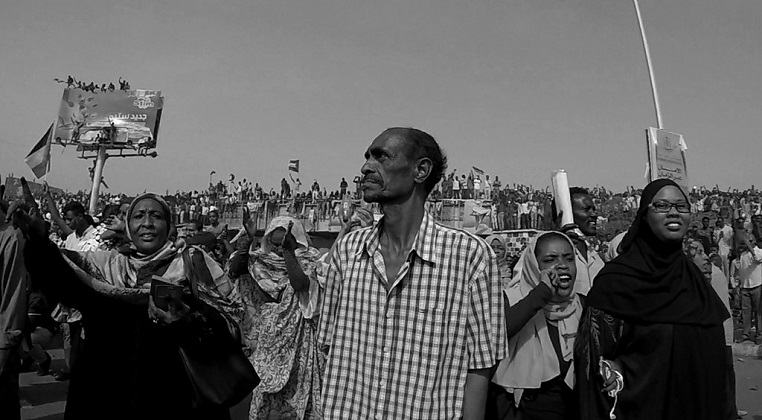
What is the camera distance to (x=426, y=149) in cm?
228

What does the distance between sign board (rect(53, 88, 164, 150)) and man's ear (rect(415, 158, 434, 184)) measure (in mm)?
32719

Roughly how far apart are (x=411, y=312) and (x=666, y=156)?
4.99 m

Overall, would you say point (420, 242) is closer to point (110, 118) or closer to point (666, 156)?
point (666, 156)

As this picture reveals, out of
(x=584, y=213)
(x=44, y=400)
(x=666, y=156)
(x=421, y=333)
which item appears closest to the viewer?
(x=421, y=333)

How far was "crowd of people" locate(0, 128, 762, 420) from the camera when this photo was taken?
214cm

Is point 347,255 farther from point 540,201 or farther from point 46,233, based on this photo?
point 540,201

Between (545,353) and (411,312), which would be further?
(545,353)

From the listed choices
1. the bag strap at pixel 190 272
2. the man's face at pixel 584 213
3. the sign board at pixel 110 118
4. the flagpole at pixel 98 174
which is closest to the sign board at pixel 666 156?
the man's face at pixel 584 213

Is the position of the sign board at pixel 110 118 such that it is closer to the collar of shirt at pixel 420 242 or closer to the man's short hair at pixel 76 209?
the man's short hair at pixel 76 209

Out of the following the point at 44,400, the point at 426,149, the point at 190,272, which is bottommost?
the point at 44,400

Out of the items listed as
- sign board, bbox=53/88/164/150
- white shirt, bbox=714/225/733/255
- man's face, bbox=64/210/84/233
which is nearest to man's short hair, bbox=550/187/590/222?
man's face, bbox=64/210/84/233

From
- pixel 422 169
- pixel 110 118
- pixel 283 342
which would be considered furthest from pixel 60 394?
pixel 110 118

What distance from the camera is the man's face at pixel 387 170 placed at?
2.22 m

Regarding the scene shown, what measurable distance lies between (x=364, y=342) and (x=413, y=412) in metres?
0.30
